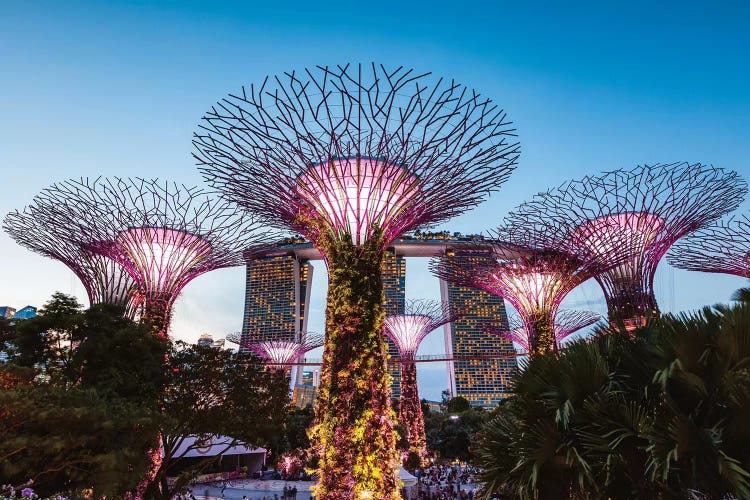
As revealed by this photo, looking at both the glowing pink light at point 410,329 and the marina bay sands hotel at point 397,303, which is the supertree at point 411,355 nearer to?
the glowing pink light at point 410,329

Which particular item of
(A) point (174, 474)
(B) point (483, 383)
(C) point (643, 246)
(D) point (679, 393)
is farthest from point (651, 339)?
(B) point (483, 383)

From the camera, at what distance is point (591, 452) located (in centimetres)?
591

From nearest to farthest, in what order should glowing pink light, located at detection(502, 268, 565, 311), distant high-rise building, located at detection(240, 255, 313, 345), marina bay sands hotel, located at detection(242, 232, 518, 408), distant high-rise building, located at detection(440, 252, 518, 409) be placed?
glowing pink light, located at detection(502, 268, 565, 311) → marina bay sands hotel, located at detection(242, 232, 518, 408) → distant high-rise building, located at detection(440, 252, 518, 409) → distant high-rise building, located at detection(240, 255, 313, 345)

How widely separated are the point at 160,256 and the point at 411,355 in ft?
67.1

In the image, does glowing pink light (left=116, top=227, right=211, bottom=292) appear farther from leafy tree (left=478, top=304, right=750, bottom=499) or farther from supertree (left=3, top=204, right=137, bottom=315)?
leafy tree (left=478, top=304, right=750, bottom=499)

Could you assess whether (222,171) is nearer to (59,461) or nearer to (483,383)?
(59,461)

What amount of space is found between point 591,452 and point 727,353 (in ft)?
6.10

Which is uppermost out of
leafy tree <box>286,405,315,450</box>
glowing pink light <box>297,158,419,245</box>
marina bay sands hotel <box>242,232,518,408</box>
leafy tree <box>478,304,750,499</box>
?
marina bay sands hotel <box>242,232,518,408</box>

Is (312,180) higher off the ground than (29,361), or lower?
higher

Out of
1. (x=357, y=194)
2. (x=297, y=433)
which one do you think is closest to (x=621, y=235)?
(x=357, y=194)

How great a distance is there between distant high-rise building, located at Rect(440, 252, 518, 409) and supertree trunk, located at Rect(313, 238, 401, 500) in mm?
82027

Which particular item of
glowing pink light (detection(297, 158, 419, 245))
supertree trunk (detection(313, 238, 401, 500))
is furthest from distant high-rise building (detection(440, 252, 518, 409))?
supertree trunk (detection(313, 238, 401, 500))

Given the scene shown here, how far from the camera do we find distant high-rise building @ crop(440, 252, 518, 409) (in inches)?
3841

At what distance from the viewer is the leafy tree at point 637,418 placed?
16.4ft
